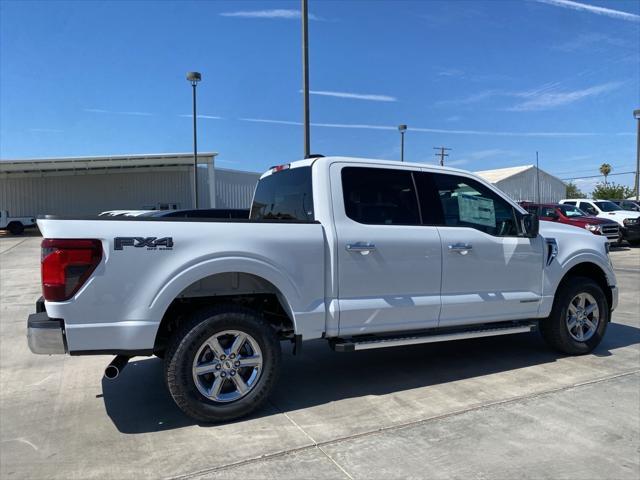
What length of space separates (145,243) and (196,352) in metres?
0.89

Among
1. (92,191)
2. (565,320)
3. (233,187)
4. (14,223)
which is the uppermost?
(233,187)

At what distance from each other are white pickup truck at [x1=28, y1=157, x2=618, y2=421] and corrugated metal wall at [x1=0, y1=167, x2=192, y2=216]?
36.8 meters

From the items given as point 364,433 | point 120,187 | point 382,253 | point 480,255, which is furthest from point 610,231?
point 120,187

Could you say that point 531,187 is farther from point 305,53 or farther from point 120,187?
point 305,53

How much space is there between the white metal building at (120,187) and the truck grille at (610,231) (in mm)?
25489

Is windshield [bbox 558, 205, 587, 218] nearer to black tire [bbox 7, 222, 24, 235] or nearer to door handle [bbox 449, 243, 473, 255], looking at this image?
door handle [bbox 449, 243, 473, 255]

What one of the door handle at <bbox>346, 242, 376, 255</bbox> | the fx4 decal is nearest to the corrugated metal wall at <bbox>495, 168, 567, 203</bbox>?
the door handle at <bbox>346, 242, 376, 255</bbox>

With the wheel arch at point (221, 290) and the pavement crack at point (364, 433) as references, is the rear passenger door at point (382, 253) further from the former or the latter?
the pavement crack at point (364, 433)

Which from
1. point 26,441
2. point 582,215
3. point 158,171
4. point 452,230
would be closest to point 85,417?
point 26,441

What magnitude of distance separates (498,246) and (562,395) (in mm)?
1441

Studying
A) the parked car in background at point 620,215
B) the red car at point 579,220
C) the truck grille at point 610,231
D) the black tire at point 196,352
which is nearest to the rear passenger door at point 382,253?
the black tire at point 196,352

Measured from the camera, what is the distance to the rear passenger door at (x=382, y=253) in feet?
14.1

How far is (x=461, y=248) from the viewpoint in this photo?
4758 millimetres

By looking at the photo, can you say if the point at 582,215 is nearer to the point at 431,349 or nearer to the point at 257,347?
the point at 431,349
